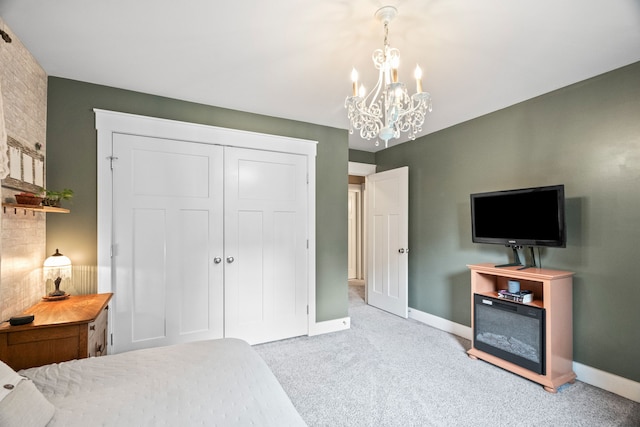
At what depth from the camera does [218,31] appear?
192cm

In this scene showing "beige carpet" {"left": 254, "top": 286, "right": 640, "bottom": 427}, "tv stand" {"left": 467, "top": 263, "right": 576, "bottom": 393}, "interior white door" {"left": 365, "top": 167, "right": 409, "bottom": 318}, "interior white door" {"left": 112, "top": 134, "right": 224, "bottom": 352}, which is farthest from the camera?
"interior white door" {"left": 365, "top": 167, "right": 409, "bottom": 318}

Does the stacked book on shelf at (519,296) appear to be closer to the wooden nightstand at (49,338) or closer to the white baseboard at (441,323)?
the white baseboard at (441,323)

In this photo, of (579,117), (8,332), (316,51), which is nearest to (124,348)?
(8,332)

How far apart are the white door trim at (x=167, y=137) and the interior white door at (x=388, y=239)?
4.32 ft

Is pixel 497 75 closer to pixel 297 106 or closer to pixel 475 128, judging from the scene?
pixel 475 128

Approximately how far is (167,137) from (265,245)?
1414mm

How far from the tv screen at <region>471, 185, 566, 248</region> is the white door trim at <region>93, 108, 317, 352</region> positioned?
177cm

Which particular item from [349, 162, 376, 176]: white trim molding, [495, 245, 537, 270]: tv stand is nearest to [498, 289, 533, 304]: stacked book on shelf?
[495, 245, 537, 270]: tv stand

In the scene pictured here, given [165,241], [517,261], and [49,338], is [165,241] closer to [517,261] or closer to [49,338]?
[49,338]

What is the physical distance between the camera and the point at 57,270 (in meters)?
2.26

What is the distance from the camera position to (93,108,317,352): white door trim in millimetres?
2619

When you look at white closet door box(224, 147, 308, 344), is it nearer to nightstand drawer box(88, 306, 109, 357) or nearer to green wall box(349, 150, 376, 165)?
nightstand drawer box(88, 306, 109, 357)

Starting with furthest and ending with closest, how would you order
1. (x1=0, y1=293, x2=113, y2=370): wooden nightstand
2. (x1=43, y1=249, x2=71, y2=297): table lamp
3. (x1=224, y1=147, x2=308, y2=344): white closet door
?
(x1=224, y1=147, x2=308, y2=344): white closet door, (x1=43, y1=249, x2=71, y2=297): table lamp, (x1=0, y1=293, x2=113, y2=370): wooden nightstand

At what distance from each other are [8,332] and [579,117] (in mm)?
4213
